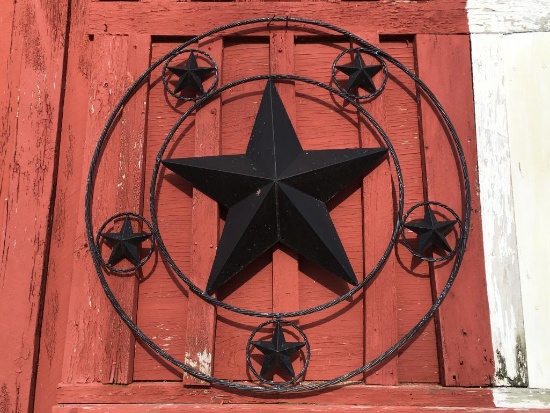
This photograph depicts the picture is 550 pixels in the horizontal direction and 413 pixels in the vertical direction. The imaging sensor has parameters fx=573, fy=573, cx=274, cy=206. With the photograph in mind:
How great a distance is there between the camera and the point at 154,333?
2.47 meters

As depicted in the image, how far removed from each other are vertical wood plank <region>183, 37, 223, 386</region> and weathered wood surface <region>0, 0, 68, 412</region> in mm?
671

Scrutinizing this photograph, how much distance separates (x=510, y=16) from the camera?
2740 mm

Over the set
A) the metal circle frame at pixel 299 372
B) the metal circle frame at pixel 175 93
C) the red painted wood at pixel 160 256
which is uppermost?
the metal circle frame at pixel 175 93

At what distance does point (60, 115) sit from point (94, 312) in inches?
37.5

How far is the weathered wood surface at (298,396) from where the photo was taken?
234 cm

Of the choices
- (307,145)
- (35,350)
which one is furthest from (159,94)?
(35,350)

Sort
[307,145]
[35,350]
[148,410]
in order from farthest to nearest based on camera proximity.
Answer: [307,145] < [35,350] < [148,410]

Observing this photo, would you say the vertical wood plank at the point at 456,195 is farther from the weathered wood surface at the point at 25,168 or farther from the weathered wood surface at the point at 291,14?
the weathered wood surface at the point at 25,168

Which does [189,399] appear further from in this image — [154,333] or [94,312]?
[94,312]

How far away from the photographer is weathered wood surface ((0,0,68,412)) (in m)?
2.45

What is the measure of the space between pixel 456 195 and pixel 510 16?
3.07 feet

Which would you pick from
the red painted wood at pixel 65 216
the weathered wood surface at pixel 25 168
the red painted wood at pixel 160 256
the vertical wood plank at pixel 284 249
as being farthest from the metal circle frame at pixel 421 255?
the weathered wood surface at pixel 25 168

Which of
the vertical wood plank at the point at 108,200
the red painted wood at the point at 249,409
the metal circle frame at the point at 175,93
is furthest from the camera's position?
the metal circle frame at the point at 175,93

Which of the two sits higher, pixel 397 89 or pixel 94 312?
pixel 397 89
